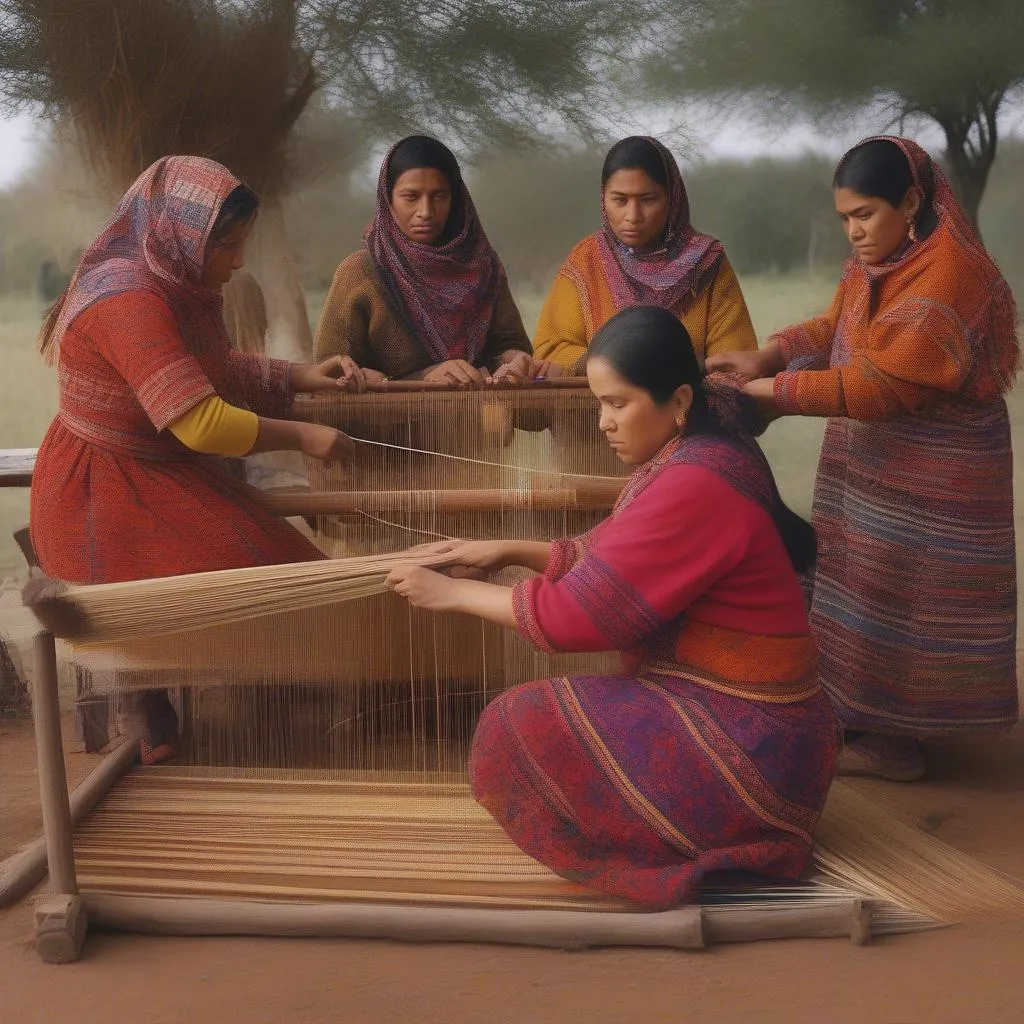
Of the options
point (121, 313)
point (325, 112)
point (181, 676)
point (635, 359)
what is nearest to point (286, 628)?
point (181, 676)

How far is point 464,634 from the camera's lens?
3.27m

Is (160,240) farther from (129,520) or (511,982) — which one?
(511,982)

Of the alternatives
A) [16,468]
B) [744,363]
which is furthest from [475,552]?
[16,468]

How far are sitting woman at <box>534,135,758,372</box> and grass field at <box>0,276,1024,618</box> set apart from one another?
14.1 ft

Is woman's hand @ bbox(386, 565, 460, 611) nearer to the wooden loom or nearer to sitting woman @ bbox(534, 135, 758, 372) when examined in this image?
the wooden loom

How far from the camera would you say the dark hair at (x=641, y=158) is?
373 cm

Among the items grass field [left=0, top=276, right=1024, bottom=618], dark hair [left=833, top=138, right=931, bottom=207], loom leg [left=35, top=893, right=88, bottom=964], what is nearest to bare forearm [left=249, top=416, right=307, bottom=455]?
loom leg [left=35, top=893, right=88, bottom=964]

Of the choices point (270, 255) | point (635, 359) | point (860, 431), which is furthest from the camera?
point (270, 255)

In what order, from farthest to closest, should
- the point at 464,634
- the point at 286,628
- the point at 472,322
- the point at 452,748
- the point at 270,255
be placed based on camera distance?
1. the point at 270,255
2. the point at 472,322
3. the point at 452,748
4. the point at 464,634
5. the point at 286,628

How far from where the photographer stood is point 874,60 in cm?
801

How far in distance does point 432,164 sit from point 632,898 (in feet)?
7.17

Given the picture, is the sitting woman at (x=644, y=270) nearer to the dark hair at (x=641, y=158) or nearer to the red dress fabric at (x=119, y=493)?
the dark hair at (x=641, y=158)

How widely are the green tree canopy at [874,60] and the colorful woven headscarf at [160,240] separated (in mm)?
5363

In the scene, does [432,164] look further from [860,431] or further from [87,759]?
[87,759]
